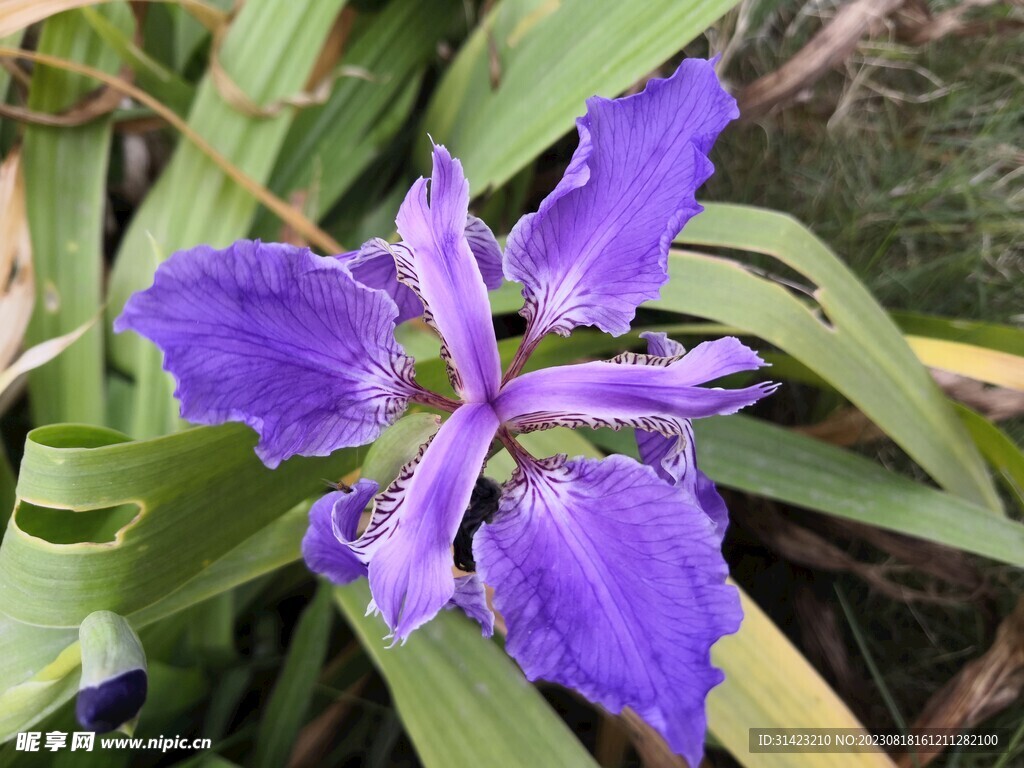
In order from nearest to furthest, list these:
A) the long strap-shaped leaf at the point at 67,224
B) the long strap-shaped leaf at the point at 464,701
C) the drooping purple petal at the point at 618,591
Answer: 1. the drooping purple petal at the point at 618,591
2. the long strap-shaped leaf at the point at 464,701
3. the long strap-shaped leaf at the point at 67,224

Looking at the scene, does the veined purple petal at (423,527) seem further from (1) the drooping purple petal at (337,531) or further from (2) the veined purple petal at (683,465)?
(2) the veined purple petal at (683,465)

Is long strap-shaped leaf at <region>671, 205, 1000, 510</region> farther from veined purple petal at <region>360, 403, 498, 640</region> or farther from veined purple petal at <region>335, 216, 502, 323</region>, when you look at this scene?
veined purple petal at <region>360, 403, 498, 640</region>

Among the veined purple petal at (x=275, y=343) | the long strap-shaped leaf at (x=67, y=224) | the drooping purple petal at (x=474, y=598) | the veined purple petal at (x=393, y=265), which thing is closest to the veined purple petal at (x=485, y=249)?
the veined purple petal at (x=393, y=265)

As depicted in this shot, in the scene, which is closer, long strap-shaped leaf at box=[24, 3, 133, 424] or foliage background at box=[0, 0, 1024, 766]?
foliage background at box=[0, 0, 1024, 766]

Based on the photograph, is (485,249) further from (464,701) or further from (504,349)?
(464,701)

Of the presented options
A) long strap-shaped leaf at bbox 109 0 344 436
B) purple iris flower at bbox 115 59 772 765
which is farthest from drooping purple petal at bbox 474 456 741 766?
long strap-shaped leaf at bbox 109 0 344 436

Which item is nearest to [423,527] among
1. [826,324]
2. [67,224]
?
[826,324]
